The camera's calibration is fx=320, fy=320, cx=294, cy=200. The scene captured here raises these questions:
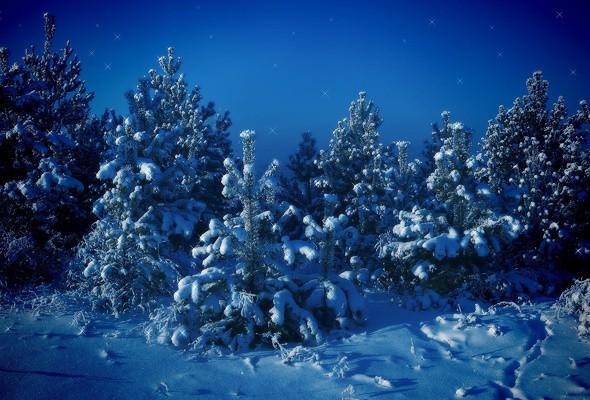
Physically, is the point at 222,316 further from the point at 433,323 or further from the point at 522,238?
the point at 522,238

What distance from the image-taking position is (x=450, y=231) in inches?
332

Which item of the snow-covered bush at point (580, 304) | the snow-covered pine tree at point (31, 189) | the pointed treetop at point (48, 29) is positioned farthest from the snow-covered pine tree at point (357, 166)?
the pointed treetop at point (48, 29)

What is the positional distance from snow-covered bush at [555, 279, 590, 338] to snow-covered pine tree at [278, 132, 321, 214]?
796 centimetres

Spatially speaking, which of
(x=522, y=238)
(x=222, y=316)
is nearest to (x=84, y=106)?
(x=222, y=316)

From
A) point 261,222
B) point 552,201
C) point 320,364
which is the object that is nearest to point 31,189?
point 261,222

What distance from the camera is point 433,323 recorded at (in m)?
6.64

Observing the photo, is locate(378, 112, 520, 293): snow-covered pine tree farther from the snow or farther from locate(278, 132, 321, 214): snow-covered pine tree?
locate(278, 132, 321, 214): snow-covered pine tree

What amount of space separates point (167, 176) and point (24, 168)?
155 inches

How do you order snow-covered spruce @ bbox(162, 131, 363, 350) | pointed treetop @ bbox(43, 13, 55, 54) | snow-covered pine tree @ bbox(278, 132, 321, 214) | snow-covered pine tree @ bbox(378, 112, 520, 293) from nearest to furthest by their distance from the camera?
snow-covered spruce @ bbox(162, 131, 363, 350), snow-covered pine tree @ bbox(378, 112, 520, 293), pointed treetop @ bbox(43, 13, 55, 54), snow-covered pine tree @ bbox(278, 132, 321, 214)

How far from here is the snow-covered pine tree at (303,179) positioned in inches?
514

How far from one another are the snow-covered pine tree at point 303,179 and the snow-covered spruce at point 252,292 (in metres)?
6.10

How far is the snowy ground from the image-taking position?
171 inches

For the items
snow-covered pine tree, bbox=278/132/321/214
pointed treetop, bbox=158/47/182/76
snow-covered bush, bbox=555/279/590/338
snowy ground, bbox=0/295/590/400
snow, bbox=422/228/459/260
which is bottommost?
snowy ground, bbox=0/295/590/400

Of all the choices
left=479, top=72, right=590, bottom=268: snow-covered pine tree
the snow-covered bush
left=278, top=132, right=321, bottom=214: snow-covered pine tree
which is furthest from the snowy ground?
left=278, top=132, right=321, bottom=214: snow-covered pine tree
